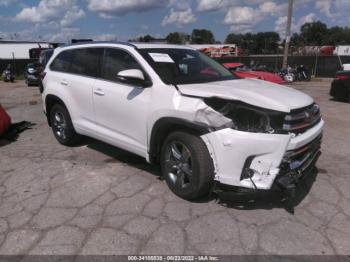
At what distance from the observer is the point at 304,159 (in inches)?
144

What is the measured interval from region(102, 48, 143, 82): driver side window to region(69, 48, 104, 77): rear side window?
14 centimetres

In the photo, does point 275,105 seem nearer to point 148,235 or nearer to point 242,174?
point 242,174

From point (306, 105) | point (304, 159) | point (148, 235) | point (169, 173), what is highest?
point (306, 105)

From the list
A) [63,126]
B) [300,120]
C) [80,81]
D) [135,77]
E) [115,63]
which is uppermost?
[115,63]

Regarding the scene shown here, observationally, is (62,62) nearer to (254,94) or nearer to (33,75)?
(254,94)

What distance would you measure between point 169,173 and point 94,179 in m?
1.14

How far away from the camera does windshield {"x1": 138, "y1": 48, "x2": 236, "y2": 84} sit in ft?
13.7

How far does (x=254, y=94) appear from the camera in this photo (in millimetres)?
3594

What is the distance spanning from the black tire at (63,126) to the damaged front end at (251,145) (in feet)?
9.69

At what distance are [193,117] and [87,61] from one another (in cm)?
239

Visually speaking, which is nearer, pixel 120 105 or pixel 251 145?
pixel 251 145

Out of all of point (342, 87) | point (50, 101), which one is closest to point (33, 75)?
point (50, 101)

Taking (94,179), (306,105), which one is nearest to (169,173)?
(94,179)

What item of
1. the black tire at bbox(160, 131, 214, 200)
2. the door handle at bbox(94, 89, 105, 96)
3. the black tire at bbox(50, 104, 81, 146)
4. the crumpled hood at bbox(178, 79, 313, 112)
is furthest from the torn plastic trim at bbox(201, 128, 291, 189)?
the black tire at bbox(50, 104, 81, 146)
